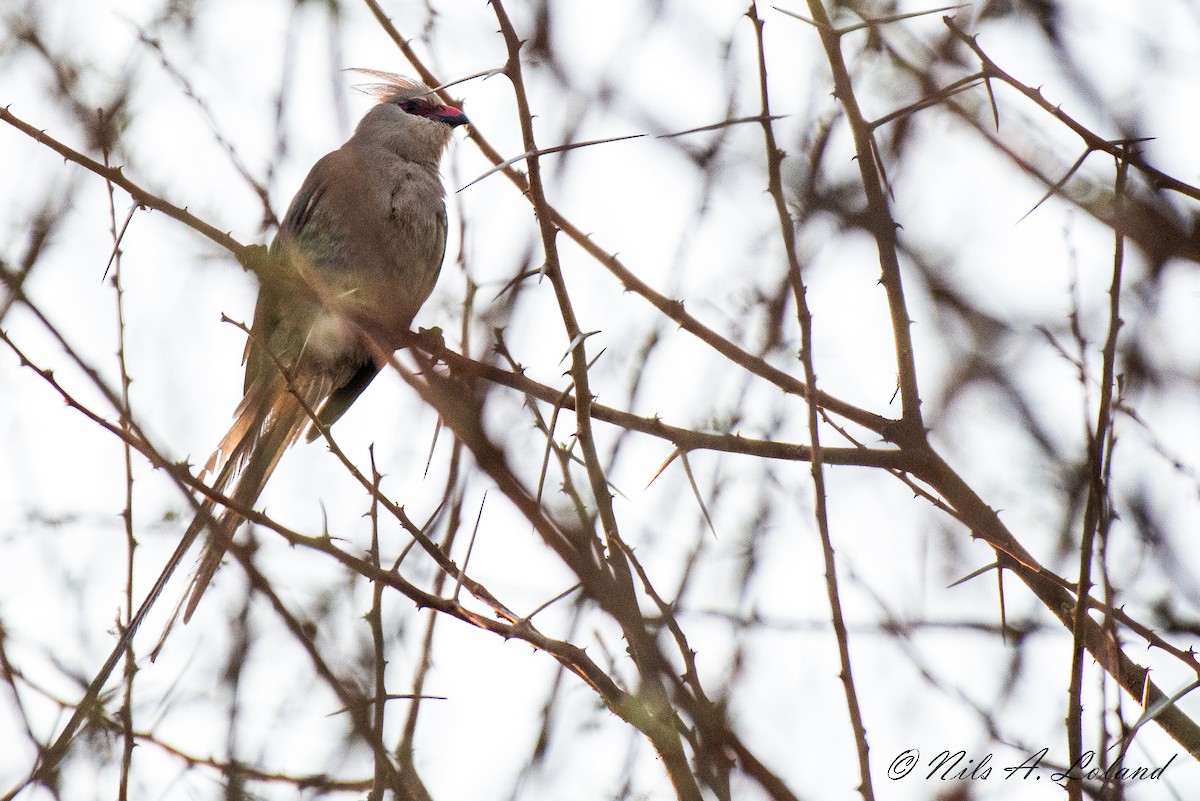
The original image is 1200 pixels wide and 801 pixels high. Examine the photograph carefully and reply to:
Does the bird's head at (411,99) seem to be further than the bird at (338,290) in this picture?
Yes

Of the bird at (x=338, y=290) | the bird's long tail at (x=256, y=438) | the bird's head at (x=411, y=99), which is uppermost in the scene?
the bird's head at (x=411, y=99)

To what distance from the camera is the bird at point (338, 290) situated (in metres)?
3.97

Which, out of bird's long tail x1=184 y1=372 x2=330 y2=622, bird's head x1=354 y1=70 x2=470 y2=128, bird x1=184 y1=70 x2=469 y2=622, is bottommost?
bird's long tail x1=184 y1=372 x2=330 y2=622

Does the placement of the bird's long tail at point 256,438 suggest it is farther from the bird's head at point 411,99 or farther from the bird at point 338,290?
the bird's head at point 411,99

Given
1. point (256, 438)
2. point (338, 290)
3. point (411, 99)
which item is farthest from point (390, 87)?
point (256, 438)

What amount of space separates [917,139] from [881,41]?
0.40 metres

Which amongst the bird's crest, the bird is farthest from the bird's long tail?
the bird's crest

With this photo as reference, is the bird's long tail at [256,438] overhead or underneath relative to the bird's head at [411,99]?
underneath

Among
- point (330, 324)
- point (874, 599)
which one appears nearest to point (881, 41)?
point (874, 599)


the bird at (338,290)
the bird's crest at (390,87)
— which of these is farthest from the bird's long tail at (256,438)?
the bird's crest at (390,87)

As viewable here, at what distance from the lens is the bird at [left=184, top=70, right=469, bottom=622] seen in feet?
13.0

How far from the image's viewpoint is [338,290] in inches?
177

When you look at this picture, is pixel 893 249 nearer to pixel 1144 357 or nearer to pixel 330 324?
pixel 1144 357

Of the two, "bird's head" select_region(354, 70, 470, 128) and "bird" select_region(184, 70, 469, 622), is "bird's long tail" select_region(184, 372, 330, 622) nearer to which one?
"bird" select_region(184, 70, 469, 622)
